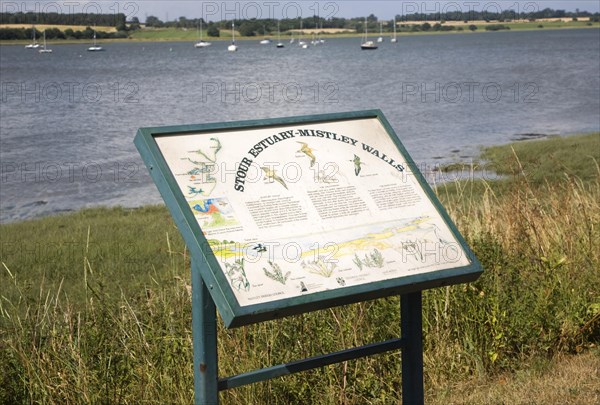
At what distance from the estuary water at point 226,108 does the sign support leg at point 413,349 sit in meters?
13.2

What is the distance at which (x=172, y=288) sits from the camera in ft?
21.7

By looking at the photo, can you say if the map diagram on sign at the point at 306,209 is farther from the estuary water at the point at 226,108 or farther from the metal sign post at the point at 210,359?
the estuary water at the point at 226,108

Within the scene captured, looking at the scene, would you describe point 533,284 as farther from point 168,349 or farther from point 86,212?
point 86,212

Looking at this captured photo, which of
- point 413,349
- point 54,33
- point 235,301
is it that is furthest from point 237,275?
point 54,33

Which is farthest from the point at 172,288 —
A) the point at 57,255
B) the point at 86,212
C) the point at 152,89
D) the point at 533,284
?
the point at 152,89

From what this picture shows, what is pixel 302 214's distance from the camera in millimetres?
3885

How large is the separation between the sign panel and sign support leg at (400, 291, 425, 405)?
0.28 meters

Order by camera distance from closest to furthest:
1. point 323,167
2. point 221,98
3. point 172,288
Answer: point 323,167
point 172,288
point 221,98

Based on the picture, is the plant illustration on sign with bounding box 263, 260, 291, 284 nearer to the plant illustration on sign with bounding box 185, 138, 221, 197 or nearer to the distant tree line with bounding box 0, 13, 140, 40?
the plant illustration on sign with bounding box 185, 138, 221, 197

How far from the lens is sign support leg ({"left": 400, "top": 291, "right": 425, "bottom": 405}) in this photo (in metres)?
4.26

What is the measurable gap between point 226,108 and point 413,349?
32787 mm

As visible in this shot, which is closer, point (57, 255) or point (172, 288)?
point (172, 288)

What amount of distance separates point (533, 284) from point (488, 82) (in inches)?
1814

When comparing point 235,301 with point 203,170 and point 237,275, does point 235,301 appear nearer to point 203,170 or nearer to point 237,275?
point 237,275
